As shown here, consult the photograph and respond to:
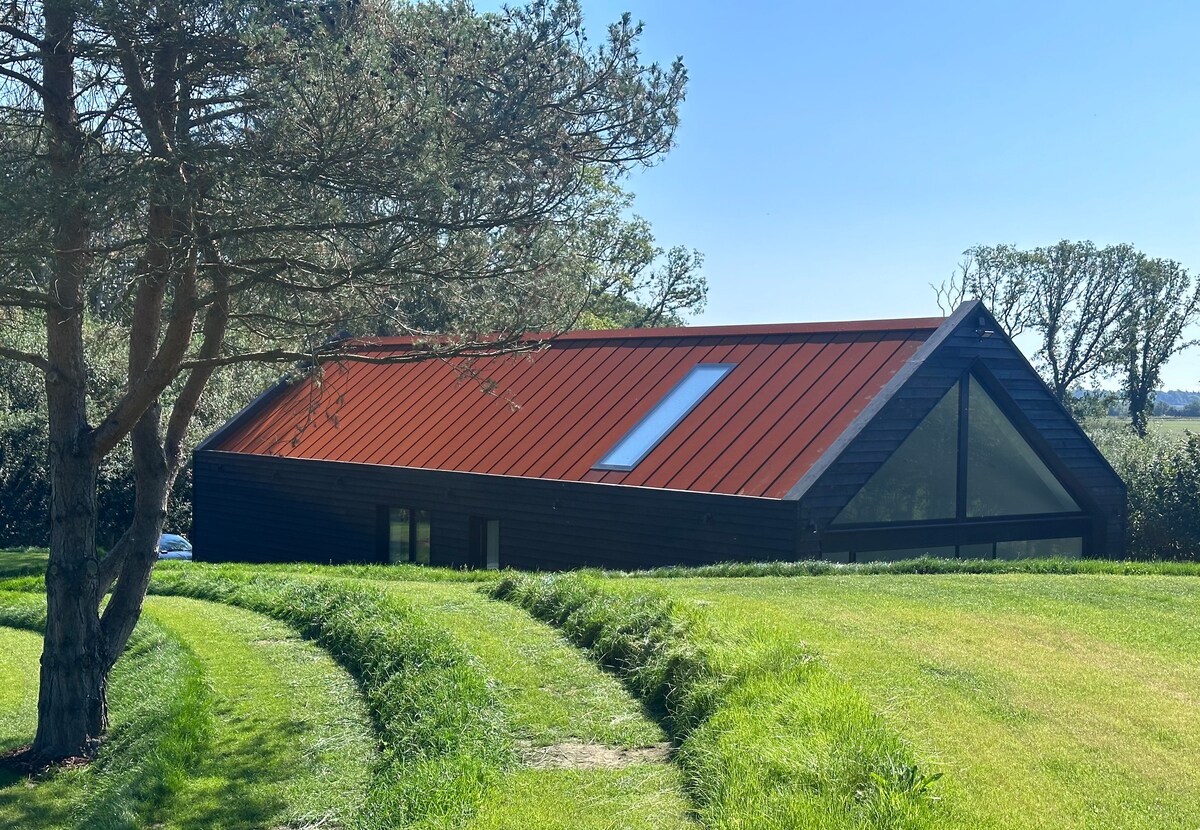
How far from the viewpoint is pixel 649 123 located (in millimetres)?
9406

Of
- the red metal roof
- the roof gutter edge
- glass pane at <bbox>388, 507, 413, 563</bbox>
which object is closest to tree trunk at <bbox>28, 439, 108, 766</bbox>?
the red metal roof

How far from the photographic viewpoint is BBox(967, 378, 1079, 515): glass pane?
1691 cm

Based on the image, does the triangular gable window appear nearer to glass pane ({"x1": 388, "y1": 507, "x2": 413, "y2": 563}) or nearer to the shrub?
the shrub

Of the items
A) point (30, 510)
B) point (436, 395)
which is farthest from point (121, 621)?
point (30, 510)

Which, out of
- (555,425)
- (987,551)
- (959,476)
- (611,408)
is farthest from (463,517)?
(987,551)

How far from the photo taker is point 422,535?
20375 millimetres

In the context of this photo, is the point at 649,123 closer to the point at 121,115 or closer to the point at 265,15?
the point at 265,15

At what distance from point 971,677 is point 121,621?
6.66 metres

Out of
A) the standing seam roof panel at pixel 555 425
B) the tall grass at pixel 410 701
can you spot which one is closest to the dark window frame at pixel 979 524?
the standing seam roof panel at pixel 555 425

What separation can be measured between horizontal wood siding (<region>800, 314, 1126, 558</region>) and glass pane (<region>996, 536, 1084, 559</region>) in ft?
0.98

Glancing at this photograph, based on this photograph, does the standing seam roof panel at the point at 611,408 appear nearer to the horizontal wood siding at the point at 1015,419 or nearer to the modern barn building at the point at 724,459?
the modern barn building at the point at 724,459

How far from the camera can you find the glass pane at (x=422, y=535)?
2023 centimetres

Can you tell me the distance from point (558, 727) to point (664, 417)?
11421 millimetres

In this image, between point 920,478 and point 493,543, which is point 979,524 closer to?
point 920,478
